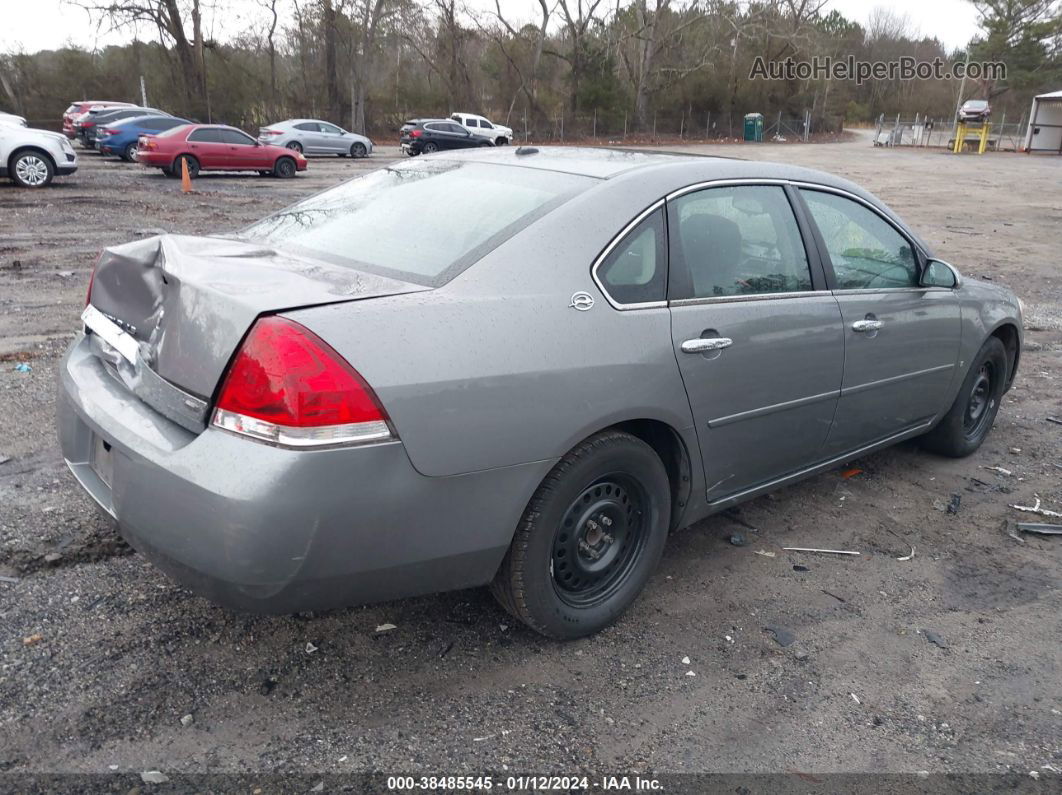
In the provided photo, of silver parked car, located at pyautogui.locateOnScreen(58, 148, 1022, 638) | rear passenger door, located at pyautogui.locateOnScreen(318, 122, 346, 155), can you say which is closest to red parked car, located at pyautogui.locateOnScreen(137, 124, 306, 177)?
rear passenger door, located at pyautogui.locateOnScreen(318, 122, 346, 155)

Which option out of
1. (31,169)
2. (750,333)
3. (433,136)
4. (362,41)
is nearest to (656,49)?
(362,41)

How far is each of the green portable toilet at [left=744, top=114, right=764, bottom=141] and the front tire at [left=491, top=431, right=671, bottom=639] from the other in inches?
2196

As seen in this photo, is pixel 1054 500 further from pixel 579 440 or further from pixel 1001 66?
pixel 1001 66

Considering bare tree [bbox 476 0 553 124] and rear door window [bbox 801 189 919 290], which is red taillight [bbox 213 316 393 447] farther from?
bare tree [bbox 476 0 553 124]

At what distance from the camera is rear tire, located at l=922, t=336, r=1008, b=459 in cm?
471

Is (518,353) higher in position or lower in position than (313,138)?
lower

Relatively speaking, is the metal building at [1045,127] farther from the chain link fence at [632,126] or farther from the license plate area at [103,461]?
the license plate area at [103,461]

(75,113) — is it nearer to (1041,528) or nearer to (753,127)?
(1041,528)

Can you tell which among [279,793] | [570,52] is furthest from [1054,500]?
[570,52]

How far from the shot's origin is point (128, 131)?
2362 centimetres

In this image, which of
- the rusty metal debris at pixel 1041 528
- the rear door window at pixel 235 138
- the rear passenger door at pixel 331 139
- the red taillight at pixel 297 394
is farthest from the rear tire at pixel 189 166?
the rusty metal debris at pixel 1041 528

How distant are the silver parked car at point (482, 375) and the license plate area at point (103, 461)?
0.03 metres

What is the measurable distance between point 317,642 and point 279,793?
0.69 metres

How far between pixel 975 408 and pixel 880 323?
5.57 feet
